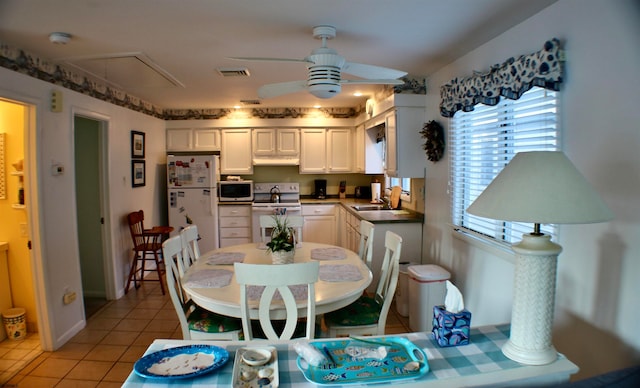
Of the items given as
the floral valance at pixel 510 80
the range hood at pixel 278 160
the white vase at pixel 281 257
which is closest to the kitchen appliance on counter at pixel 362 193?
the range hood at pixel 278 160

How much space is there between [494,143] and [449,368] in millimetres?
1685

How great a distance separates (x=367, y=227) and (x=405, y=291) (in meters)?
0.89

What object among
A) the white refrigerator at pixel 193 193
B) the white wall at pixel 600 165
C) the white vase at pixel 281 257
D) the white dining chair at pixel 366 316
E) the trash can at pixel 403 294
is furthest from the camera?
the white refrigerator at pixel 193 193

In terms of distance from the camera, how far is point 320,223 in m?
5.13

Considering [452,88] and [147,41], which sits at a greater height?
[147,41]

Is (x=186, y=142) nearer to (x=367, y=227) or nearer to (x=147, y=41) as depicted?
(x=147, y=41)

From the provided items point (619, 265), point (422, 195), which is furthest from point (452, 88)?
point (619, 265)

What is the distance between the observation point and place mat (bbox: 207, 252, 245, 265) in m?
2.52

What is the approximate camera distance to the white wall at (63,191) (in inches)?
103

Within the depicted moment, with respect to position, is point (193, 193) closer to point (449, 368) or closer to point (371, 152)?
point (371, 152)

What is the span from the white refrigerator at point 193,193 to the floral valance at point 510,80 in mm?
3412

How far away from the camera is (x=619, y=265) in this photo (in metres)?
1.47

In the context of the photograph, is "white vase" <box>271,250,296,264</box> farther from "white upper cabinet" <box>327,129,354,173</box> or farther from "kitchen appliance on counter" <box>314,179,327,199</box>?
"kitchen appliance on counter" <box>314,179,327,199</box>

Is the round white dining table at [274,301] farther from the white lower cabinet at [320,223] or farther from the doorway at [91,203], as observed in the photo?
the white lower cabinet at [320,223]
